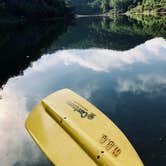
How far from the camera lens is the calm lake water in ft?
33.4

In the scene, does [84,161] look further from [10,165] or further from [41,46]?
[41,46]

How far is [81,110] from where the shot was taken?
32.2ft

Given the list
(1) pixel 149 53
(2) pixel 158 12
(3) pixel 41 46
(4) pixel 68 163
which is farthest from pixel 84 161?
(2) pixel 158 12

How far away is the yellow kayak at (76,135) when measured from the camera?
7395 millimetres

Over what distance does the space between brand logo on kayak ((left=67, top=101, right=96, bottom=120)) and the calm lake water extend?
63.9 inches

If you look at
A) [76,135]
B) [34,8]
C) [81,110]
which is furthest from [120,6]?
[76,135]

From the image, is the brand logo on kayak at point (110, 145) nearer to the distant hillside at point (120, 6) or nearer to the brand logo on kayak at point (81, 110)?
the brand logo on kayak at point (81, 110)

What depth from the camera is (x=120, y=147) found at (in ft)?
24.9

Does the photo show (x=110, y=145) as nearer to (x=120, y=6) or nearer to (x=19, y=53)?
(x=19, y=53)

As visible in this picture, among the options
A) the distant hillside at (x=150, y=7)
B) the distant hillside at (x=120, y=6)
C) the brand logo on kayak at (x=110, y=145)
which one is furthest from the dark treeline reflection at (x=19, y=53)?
the distant hillside at (x=120, y=6)

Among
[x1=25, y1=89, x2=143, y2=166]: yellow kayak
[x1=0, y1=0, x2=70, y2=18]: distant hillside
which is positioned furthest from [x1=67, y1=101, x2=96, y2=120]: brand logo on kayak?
[x1=0, y1=0, x2=70, y2=18]: distant hillside

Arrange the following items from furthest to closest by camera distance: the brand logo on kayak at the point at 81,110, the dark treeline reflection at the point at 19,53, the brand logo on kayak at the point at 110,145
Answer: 1. the dark treeline reflection at the point at 19,53
2. the brand logo on kayak at the point at 81,110
3. the brand logo on kayak at the point at 110,145

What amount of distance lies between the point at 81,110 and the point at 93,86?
6.47m

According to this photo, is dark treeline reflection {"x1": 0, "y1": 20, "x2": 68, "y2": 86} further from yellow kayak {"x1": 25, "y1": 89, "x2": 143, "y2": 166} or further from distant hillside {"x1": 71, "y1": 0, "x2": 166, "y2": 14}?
distant hillside {"x1": 71, "y1": 0, "x2": 166, "y2": 14}
